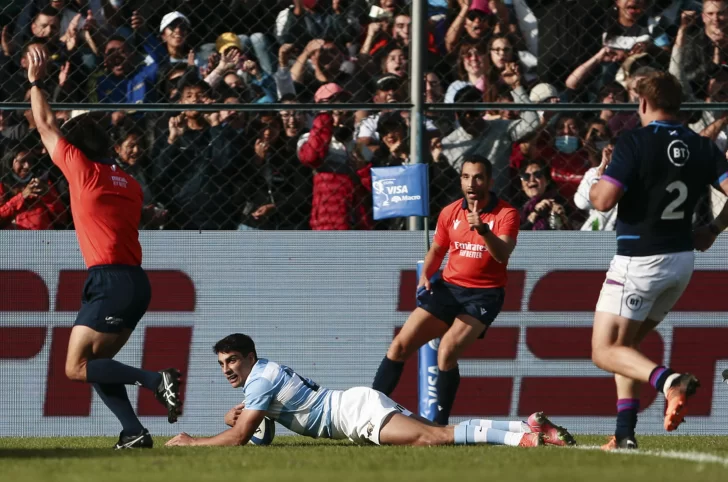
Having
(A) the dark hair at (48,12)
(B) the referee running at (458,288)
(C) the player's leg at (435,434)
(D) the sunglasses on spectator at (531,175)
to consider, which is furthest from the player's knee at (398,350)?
(A) the dark hair at (48,12)

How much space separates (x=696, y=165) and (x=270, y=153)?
3696mm

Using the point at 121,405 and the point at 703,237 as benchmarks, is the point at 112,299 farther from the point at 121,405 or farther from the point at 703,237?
the point at 703,237

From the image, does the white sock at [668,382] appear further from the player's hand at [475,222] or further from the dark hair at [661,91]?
the player's hand at [475,222]

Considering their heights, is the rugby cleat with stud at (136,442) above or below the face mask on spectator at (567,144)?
below

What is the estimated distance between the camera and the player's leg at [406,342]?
26.5 ft

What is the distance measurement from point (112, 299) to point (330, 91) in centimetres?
312

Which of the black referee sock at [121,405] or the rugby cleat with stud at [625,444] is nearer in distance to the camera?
the rugby cleat with stud at [625,444]

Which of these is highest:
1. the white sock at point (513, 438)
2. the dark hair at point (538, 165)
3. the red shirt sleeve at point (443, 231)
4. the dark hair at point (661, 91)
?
the dark hair at point (661, 91)

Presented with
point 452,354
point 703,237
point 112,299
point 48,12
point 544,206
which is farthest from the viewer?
point 48,12

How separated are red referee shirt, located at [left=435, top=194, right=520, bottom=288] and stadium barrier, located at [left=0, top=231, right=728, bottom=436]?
70cm

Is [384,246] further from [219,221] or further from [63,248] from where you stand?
[63,248]

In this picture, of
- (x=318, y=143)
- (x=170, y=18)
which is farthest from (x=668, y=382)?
(x=170, y=18)

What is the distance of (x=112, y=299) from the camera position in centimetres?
705

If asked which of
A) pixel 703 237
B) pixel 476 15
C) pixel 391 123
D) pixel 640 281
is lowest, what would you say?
pixel 640 281
